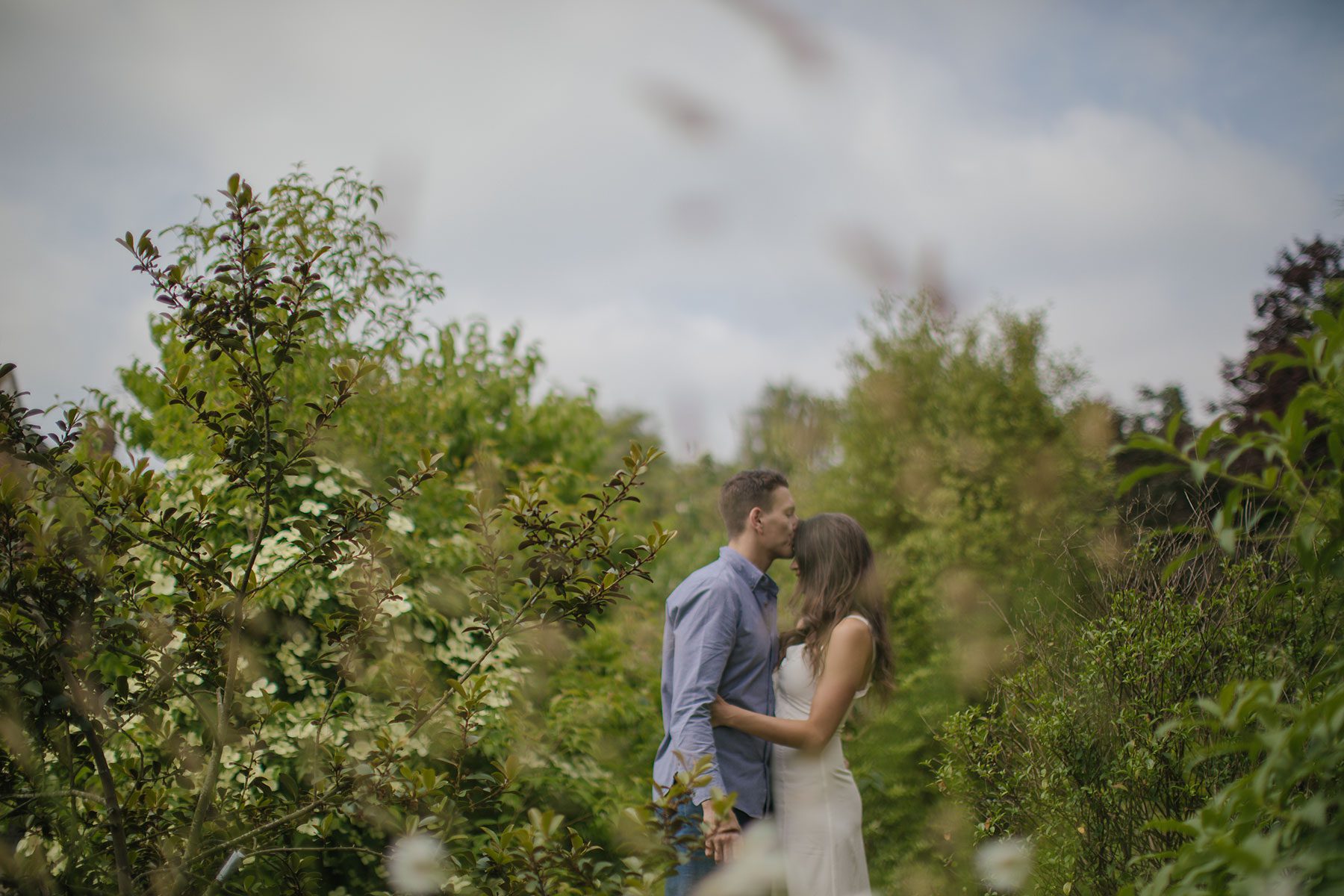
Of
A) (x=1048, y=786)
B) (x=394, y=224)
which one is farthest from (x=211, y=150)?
(x=1048, y=786)

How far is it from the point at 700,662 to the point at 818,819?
2.10 ft

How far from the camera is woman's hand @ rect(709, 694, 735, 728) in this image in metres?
2.57

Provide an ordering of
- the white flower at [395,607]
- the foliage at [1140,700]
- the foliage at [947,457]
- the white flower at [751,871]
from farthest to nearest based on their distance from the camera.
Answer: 1. the foliage at [947,457]
2. the white flower at [395,607]
3. the foliage at [1140,700]
4. the white flower at [751,871]

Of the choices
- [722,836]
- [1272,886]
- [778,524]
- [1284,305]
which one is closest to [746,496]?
[778,524]

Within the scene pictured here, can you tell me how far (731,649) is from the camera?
8.82ft

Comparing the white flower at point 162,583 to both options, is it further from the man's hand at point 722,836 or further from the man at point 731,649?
the man's hand at point 722,836

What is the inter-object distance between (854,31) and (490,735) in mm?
3846

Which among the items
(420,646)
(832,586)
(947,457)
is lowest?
(832,586)

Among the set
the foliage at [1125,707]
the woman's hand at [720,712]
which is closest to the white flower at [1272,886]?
the foliage at [1125,707]

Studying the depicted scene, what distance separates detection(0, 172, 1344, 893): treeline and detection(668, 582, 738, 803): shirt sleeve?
1.08 feet

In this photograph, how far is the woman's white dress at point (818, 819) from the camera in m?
2.63

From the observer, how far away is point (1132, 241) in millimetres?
6320

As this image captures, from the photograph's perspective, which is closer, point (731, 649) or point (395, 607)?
point (731, 649)

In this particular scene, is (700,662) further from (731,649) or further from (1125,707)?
(1125,707)
